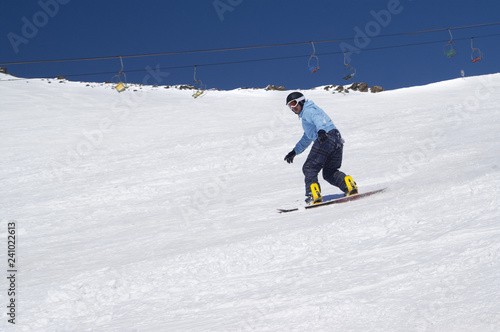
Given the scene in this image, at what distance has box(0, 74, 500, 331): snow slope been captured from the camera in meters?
3.21

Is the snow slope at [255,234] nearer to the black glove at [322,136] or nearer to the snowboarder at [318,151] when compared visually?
the snowboarder at [318,151]

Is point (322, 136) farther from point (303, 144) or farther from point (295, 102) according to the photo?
point (303, 144)

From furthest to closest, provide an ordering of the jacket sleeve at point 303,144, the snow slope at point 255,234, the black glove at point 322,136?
the jacket sleeve at point 303,144 → the black glove at point 322,136 → the snow slope at point 255,234

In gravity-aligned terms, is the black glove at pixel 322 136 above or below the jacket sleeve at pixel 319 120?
below

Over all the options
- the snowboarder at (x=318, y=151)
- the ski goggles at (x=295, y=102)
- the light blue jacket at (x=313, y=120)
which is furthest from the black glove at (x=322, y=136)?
the ski goggles at (x=295, y=102)

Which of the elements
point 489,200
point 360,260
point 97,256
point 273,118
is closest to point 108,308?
point 360,260

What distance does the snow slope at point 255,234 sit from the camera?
321 cm

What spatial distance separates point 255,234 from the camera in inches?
225

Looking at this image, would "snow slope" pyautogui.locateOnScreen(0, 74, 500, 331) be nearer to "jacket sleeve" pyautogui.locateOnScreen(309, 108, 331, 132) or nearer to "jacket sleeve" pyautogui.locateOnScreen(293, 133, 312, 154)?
"jacket sleeve" pyautogui.locateOnScreen(293, 133, 312, 154)

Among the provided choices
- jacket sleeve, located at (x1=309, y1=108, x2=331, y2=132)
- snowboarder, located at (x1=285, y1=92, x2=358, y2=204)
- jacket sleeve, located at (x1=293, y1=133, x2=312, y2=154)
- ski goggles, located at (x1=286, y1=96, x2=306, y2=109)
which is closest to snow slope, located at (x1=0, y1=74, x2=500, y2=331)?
snowboarder, located at (x1=285, y1=92, x2=358, y2=204)

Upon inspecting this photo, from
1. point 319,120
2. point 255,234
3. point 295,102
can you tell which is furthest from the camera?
point 295,102

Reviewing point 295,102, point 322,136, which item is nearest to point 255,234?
point 322,136

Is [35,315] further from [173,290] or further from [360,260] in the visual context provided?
[360,260]

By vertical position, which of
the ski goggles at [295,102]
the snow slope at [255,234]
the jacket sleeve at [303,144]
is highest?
the ski goggles at [295,102]
